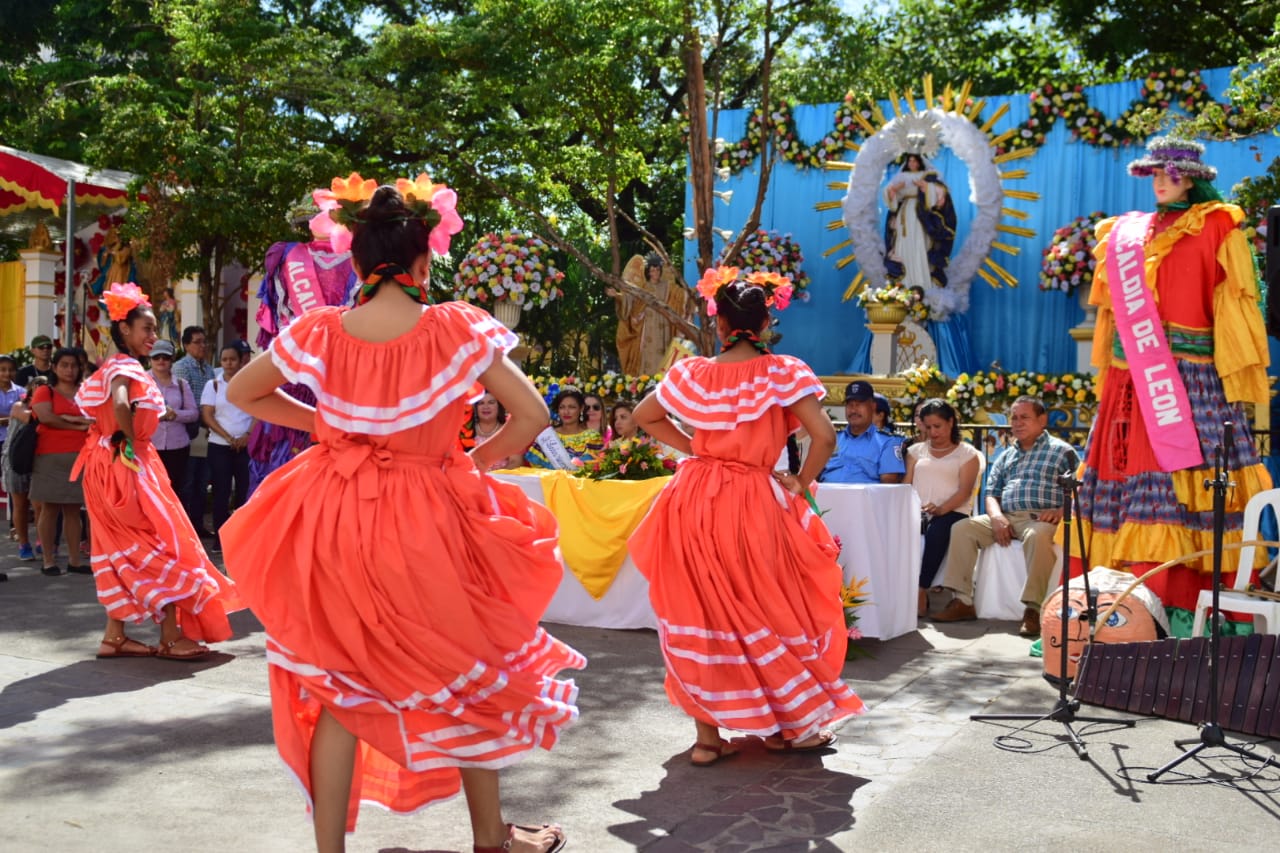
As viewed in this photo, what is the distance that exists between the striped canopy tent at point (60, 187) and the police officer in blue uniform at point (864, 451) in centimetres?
927

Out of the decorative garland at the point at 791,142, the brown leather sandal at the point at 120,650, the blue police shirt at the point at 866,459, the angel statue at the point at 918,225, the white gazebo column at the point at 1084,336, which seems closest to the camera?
the brown leather sandal at the point at 120,650

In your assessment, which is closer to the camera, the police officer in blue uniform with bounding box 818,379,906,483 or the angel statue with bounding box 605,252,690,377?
the police officer in blue uniform with bounding box 818,379,906,483

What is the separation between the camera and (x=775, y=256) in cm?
1647

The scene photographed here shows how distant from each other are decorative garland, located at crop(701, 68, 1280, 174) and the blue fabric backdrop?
15 cm

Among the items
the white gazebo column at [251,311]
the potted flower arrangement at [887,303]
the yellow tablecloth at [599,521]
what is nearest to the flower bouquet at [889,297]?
the potted flower arrangement at [887,303]

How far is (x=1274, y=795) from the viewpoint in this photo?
4.40 meters

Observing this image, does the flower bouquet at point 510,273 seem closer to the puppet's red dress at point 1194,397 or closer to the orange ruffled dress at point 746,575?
the puppet's red dress at point 1194,397

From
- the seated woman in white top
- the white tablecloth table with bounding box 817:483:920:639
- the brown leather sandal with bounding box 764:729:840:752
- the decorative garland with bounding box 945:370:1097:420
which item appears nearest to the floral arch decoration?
the decorative garland with bounding box 945:370:1097:420

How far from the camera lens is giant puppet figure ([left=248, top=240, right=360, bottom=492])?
310 inches

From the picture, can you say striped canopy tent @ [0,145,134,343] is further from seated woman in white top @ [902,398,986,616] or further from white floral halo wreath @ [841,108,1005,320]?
seated woman in white top @ [902,398,986,616]

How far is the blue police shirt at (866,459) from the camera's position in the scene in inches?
329

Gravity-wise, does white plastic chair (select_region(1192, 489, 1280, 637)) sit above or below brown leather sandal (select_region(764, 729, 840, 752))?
above

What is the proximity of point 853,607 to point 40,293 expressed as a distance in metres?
16.7

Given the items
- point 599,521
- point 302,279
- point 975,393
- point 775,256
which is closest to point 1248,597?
point 599,521
